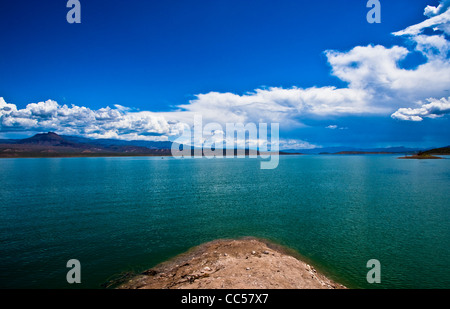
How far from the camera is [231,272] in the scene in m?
17.1

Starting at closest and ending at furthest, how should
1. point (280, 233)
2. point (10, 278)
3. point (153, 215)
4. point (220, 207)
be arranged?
point (10, 278) < point (280, 233) < point (153, 215) < point (220, 207)

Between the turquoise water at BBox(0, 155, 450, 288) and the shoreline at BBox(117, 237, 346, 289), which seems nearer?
the shoreline at BBox(117, 237, 346, 289)

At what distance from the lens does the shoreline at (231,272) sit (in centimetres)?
1564

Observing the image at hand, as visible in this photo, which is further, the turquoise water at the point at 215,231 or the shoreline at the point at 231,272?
the turquoise water at the point at 215,231

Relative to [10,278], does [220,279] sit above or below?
above

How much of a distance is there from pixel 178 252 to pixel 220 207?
19.0 meters

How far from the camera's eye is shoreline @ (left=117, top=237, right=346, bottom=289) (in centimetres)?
1564

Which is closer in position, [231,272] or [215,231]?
[231,272]

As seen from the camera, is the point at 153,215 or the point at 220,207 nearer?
the point at 153,215

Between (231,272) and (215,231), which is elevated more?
(231,272)
